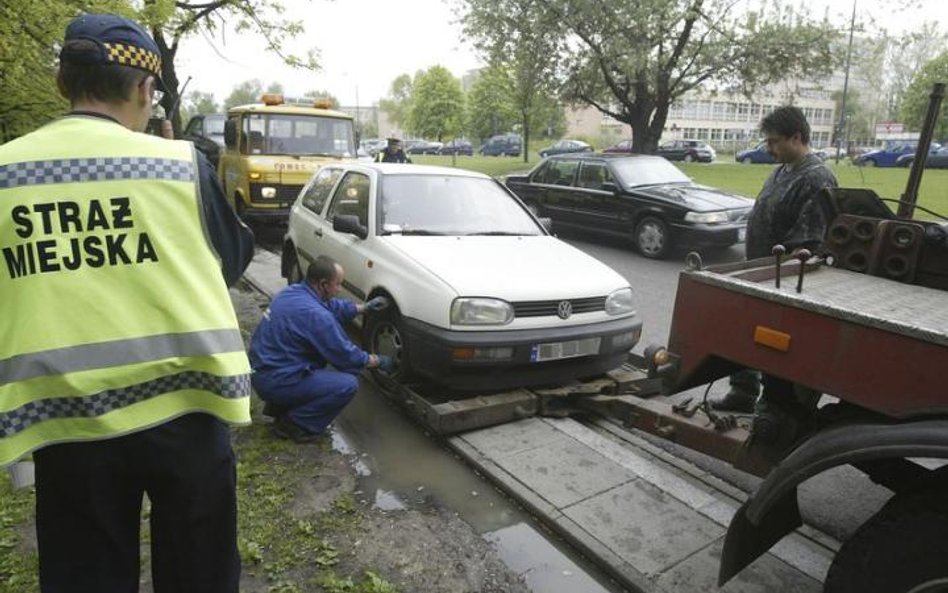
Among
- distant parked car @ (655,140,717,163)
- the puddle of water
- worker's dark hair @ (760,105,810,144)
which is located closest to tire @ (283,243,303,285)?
the puddle of water

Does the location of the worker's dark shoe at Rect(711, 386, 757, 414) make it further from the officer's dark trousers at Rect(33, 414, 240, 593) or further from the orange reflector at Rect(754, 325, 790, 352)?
the officer's dark trousers at Rect(33, 414, 240, 593)

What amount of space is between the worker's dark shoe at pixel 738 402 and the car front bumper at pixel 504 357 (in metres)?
0.76

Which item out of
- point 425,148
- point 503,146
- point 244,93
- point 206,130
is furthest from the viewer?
point 244,93

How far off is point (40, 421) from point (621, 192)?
30.9 ft

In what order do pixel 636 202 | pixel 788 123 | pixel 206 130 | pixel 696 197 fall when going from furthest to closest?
pixel 206 130 < pixel 636 202 < pixel 696 197 < pixel 788 123

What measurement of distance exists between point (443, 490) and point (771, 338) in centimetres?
205

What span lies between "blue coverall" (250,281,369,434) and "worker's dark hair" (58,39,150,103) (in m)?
2.38

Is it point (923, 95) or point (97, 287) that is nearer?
point (97, 287)

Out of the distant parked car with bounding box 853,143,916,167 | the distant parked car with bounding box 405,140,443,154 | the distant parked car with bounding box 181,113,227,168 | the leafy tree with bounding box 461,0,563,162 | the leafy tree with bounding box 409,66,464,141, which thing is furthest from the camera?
the distant parked car with bounding box 405,140,443,154

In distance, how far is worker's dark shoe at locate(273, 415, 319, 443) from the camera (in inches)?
158

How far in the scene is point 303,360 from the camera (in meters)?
3.97

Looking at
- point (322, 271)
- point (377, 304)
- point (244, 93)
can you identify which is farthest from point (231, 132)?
point (244, 93)

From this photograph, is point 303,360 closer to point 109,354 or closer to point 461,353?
point 461,353

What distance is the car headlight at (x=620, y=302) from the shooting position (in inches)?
177
